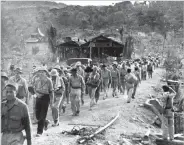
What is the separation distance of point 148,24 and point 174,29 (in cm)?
1038

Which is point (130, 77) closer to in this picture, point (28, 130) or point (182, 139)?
point (182, 139)

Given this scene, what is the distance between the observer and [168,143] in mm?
7969

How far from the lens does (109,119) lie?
9609 mm

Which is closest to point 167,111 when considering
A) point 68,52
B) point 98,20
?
point 68,52

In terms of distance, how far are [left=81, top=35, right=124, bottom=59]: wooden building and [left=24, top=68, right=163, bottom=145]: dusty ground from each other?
22924 mm

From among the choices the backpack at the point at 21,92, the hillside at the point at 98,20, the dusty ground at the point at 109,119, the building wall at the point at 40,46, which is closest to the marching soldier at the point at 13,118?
the dusty ground at the point at 109,119

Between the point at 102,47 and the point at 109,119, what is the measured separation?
27.8 m

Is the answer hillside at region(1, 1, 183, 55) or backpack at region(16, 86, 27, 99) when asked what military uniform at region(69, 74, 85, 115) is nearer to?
backpack at region(16, 86, 27, 99)

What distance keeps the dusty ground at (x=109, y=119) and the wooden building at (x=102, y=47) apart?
22924mm

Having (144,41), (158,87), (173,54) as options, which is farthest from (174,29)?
(158,87)

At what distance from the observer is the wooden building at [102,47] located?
36094mm

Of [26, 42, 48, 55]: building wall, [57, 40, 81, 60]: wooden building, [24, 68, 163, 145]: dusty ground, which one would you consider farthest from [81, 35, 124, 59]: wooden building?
[24, 68, 163, 145]: dusty ground

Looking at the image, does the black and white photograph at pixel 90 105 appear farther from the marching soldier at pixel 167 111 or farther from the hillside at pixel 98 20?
the hillside at pixel 98 20

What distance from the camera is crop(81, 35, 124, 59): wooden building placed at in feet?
118
